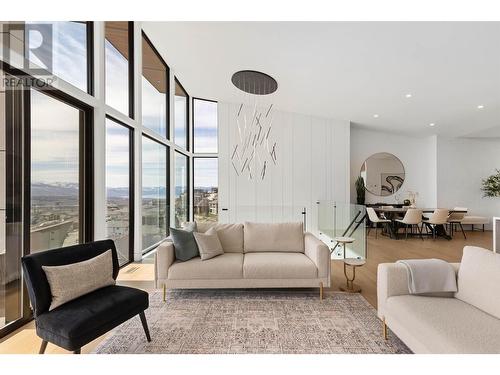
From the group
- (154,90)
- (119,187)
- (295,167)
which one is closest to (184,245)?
(119,187)

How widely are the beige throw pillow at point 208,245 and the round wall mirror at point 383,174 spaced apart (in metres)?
5.75

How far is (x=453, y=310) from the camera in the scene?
5.28 feet

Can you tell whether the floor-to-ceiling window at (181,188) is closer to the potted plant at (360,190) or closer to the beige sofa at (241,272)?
the beige sofa at (241,272)

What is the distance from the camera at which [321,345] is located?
1885mm

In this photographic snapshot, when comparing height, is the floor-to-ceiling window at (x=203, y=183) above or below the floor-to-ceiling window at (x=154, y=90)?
below

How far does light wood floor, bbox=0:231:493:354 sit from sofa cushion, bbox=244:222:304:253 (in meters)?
0.66

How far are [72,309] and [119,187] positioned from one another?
7.92 feet

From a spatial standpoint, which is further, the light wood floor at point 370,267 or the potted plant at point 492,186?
the potted plant at point 492,186

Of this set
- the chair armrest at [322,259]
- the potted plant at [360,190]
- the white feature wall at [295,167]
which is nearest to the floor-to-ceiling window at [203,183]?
the white feature wall at [295,167]

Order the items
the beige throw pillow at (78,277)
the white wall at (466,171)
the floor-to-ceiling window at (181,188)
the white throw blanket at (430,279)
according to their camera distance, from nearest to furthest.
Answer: the beige throw pillow at (78,277) → the white throw blanket at (430,279) → the floor-to-ceiling window at (181,188) → the white wall at (466,171)

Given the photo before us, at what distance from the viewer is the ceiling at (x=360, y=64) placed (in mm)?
3033

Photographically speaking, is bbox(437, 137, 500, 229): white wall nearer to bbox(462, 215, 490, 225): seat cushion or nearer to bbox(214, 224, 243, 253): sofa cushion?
bbox(462, 215, 490, 225): seat cushion
